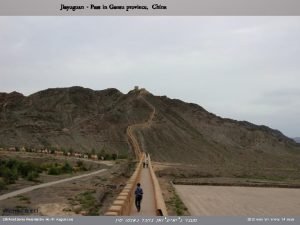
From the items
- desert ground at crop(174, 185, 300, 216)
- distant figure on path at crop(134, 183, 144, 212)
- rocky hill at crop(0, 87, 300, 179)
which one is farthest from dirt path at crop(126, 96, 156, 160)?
distant figure on path at crop(134, 183, 144, 212)

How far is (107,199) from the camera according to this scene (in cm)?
2406

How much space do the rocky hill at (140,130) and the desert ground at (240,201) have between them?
1511 centimetres

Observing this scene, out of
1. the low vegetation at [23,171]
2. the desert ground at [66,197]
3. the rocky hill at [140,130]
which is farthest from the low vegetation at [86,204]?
the rocky hill at [140,130]

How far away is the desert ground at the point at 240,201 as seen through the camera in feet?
90.6

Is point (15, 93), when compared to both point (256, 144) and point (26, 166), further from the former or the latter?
point (26, 166)

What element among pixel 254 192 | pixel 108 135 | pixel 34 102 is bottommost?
pixel 254 192

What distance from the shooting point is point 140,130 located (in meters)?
81.1

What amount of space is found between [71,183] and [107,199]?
4.02 metres

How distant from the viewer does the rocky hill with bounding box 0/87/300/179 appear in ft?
236

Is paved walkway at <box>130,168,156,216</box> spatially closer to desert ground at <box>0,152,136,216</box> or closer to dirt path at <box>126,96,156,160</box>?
desert ground at <box>0,152,136,216</box>

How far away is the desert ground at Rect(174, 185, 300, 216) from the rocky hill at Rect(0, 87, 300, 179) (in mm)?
15107

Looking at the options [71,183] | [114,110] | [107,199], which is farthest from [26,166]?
[114,110]

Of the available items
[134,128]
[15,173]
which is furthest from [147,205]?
[134,128]

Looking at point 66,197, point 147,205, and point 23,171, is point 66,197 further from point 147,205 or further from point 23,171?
point 23,171
